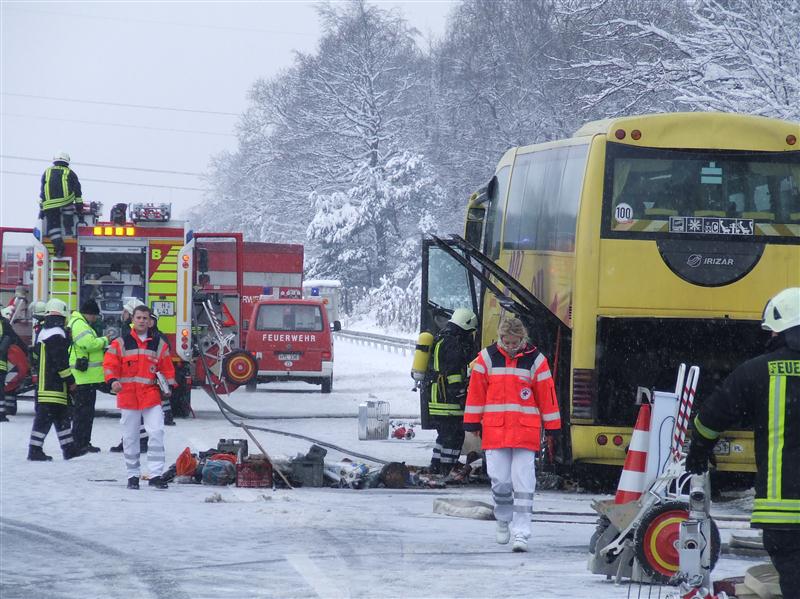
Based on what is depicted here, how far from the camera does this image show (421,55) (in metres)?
72.1

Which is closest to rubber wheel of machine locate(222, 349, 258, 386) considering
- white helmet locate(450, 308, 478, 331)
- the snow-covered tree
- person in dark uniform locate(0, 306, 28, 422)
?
person in dark uniform locate(0, 306, 28, 422)

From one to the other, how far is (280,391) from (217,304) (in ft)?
24.4

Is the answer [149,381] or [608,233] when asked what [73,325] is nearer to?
[149,381]

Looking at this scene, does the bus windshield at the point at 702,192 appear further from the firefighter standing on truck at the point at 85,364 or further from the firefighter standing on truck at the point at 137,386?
the firefighter standing on truck at the point at 85,364

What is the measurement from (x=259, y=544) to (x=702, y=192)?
552cm

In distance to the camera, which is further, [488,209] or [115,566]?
[488,209]

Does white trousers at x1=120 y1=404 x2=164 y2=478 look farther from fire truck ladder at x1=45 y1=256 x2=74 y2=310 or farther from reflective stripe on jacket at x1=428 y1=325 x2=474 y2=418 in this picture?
fire truck ladder at x1=45 y1=256 x2=74 y2=310

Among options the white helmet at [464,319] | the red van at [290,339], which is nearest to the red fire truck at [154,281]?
the red van at [290,339]

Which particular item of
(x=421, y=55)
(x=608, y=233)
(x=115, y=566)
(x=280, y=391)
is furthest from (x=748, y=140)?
(x=421, y=55)

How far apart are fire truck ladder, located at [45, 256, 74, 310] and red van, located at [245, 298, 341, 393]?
19.2 feet

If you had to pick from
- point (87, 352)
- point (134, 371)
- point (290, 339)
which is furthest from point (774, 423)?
point (290, 339)

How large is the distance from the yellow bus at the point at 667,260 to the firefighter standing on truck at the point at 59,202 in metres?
10.5

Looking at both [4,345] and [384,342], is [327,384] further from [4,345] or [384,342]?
[384,342]

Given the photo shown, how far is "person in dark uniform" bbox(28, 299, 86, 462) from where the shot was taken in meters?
16.4
